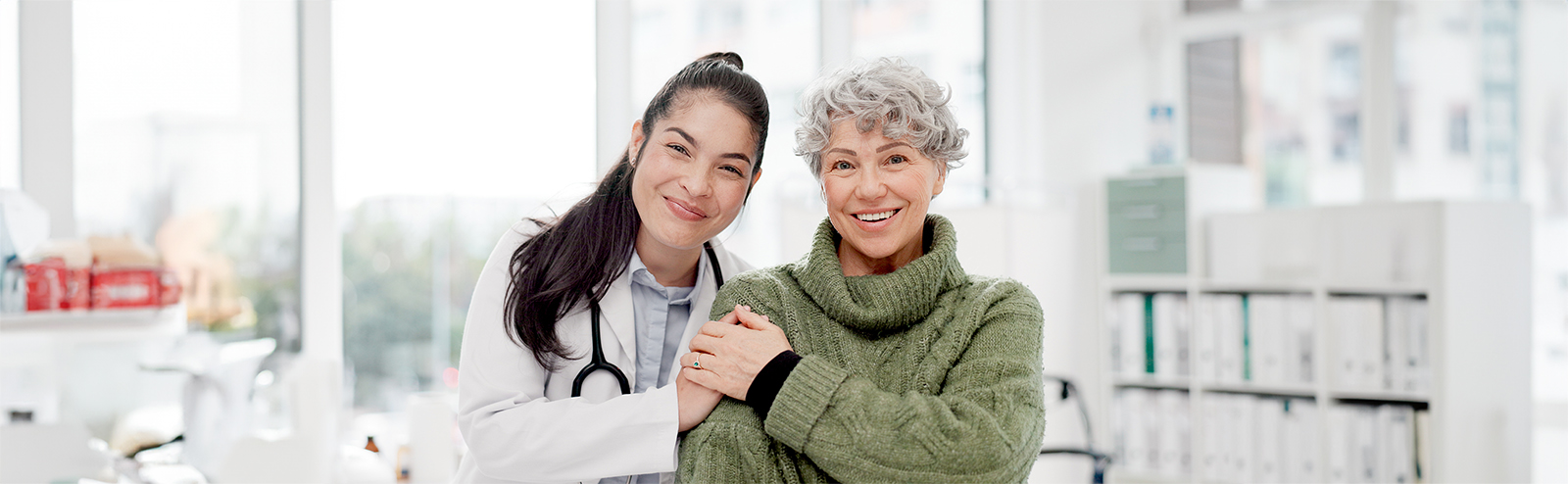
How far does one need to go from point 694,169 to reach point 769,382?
0.38m

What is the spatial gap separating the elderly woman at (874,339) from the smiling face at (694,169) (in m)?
0.11

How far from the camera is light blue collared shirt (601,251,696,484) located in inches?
59.5

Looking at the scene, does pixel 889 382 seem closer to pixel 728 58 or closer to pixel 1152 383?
pixel 728 58

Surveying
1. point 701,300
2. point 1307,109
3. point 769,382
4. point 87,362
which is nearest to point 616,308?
point 701,300

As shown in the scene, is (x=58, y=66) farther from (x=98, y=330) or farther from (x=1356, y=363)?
(x=1356, y=363)

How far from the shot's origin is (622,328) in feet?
4.82

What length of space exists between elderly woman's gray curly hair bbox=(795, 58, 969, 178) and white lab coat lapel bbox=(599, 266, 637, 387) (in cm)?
37

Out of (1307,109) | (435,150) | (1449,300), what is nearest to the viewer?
(435,150)

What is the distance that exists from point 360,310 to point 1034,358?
2053mm

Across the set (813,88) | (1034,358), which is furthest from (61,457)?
(1034,358)

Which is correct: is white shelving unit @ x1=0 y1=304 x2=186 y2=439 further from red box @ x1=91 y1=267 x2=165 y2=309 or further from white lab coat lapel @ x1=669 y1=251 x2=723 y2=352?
white lab coat lapel @ x1=669 y1=251 x2=723 y2=352

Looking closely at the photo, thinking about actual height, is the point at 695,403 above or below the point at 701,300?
below

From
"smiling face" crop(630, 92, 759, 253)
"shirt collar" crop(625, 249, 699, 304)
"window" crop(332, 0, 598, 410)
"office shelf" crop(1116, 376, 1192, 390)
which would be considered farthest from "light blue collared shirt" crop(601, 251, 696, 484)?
"office shelf" crop(1116, 376, 1192, 390)

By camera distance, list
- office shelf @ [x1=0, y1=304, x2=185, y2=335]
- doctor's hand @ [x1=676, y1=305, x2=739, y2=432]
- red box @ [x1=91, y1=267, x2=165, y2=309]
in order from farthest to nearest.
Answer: red box @ [x1=91, y1=267, x2=165, y2=309]
office shelf @ [x1=0, y1=304, x2=185, y2=335]
doctor's hand @ [x1=676, y1=305, x2=739, y2=432]
